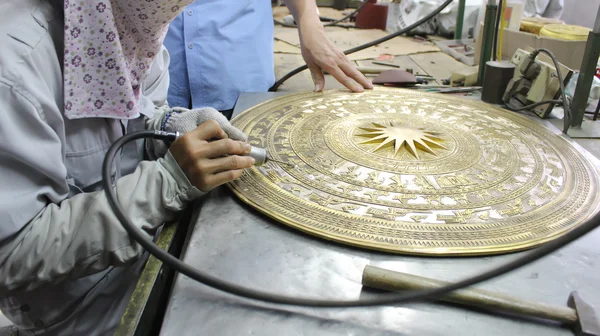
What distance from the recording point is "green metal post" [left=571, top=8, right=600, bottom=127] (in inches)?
46.7

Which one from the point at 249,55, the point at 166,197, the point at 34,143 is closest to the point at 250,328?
the point at 166,197

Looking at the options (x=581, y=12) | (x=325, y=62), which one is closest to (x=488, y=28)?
(x=325, y=62)

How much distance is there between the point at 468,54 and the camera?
8.22 feet

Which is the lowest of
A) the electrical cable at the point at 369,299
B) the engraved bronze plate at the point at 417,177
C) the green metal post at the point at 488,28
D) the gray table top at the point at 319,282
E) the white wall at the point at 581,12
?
the white wall at the point at 581,12

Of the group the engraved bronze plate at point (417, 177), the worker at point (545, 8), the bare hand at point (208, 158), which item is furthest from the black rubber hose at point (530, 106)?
the worker at point (545, 8)

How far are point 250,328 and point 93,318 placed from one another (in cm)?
55

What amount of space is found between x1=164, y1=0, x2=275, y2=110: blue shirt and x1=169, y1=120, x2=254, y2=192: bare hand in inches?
34.5

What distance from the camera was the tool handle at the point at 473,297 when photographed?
0.57 metres

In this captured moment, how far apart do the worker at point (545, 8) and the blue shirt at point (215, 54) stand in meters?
3.03

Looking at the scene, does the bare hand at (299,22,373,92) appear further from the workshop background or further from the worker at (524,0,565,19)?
the worker at (524,0,565,19)

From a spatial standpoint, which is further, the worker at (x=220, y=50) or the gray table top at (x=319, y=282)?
the worker at (x=220, y=50)

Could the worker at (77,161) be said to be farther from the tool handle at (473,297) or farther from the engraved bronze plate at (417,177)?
the tool handle at (473,297)

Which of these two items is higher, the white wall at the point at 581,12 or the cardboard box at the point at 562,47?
the cardboard box at the point at 562,47

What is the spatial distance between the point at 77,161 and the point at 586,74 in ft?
4.46
